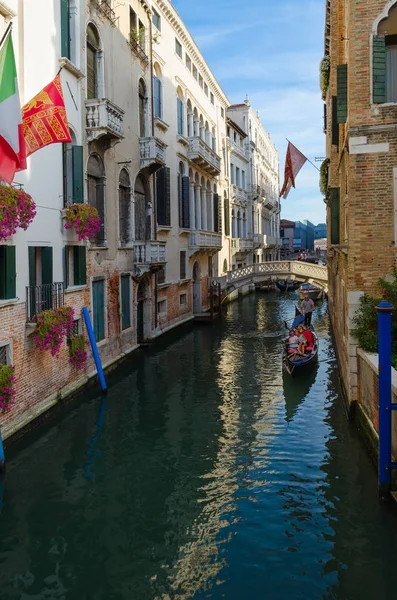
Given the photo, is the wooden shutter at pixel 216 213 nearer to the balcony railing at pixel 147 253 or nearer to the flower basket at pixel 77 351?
the balcony railing at pixel 147 253

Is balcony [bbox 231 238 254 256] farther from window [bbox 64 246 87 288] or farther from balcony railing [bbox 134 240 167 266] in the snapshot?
window [bbox 64 246 87 288]

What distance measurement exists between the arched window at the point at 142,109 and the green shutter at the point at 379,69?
1003cm

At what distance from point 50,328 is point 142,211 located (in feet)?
30.4

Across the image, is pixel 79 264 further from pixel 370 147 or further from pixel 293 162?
pixel 293 162

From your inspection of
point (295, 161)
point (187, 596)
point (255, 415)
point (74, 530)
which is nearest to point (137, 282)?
point (295, 161)

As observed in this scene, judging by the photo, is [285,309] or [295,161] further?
[285,309]

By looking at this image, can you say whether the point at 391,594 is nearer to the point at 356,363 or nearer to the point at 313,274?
A: the point at 356,363

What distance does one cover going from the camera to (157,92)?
65.4 ft

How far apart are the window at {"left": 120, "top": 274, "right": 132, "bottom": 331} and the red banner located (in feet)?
24.4

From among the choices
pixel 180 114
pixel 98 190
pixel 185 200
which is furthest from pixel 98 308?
pixel 180 114

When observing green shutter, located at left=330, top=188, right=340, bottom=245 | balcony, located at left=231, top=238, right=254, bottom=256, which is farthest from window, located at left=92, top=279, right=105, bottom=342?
balcony, located at left=231, top=238, right=254, bottom=256

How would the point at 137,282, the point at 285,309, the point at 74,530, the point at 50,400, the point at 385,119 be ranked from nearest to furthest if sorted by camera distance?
the point at 74,530
the point at 385,119
the point at 50,400
the point at 137,282
the point at 285,309

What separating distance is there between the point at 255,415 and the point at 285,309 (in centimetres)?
1973

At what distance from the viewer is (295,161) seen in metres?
17.5
